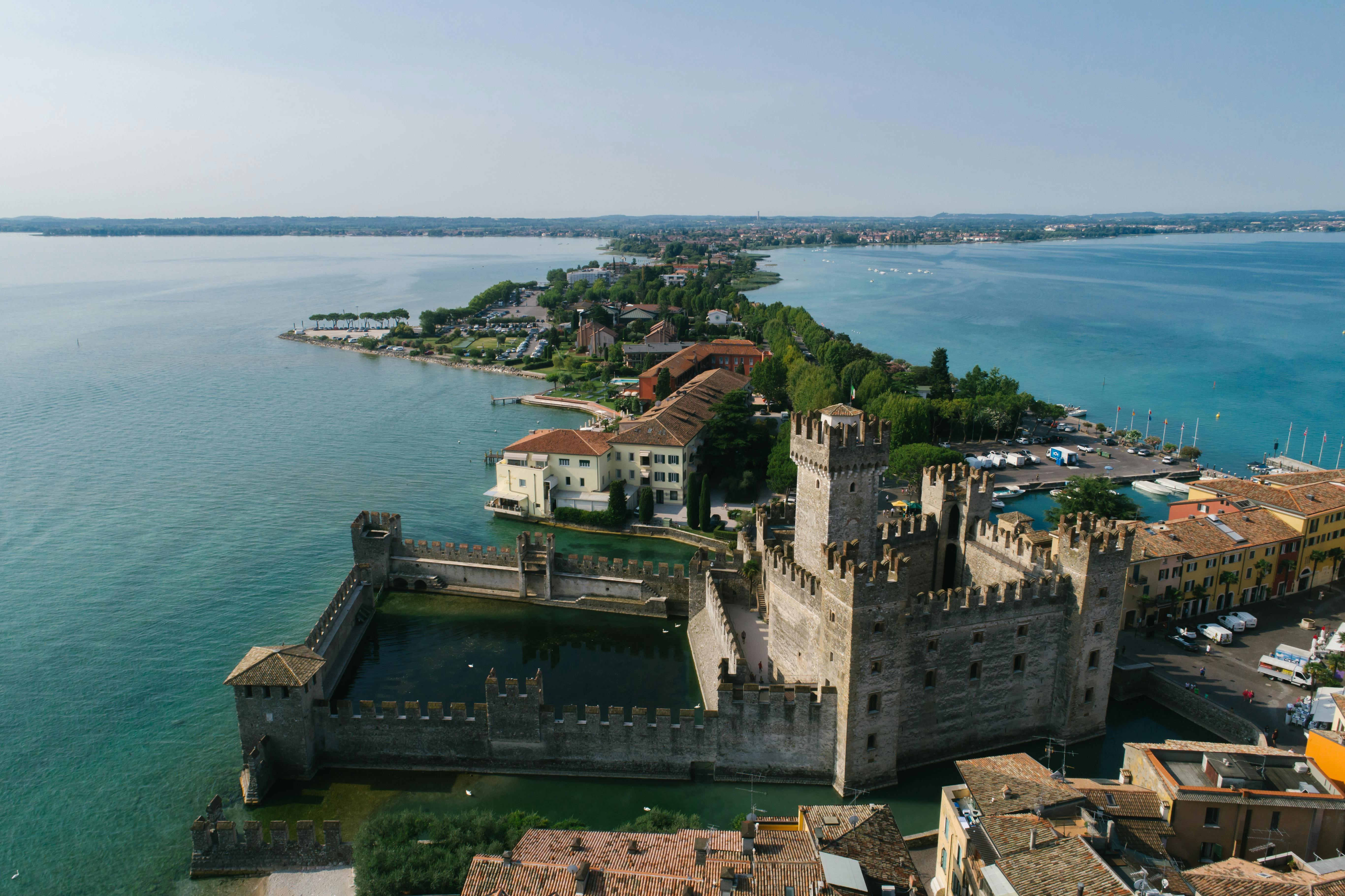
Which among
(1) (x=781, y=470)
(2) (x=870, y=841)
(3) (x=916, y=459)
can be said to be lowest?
(3) (x=916, y=459)

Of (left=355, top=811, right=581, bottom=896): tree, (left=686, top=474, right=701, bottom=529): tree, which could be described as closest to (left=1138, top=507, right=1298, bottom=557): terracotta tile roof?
(left=686, top=474, right=701, bottom=529): tree

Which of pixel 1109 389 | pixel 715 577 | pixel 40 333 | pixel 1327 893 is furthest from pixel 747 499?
pixel 40 333

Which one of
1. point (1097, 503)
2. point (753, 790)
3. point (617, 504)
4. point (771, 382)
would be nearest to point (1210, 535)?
point (1097, 503)

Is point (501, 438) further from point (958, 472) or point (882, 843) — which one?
point (882, 843)

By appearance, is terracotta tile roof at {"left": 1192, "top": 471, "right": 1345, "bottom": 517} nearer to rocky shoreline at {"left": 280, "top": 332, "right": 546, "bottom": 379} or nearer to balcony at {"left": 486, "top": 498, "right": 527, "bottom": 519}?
balcony at {"left": 486, "top": 498, "right": 527, "bottom": 519}

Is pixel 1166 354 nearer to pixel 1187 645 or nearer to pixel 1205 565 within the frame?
pixel 1205 565

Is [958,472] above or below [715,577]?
A: above
